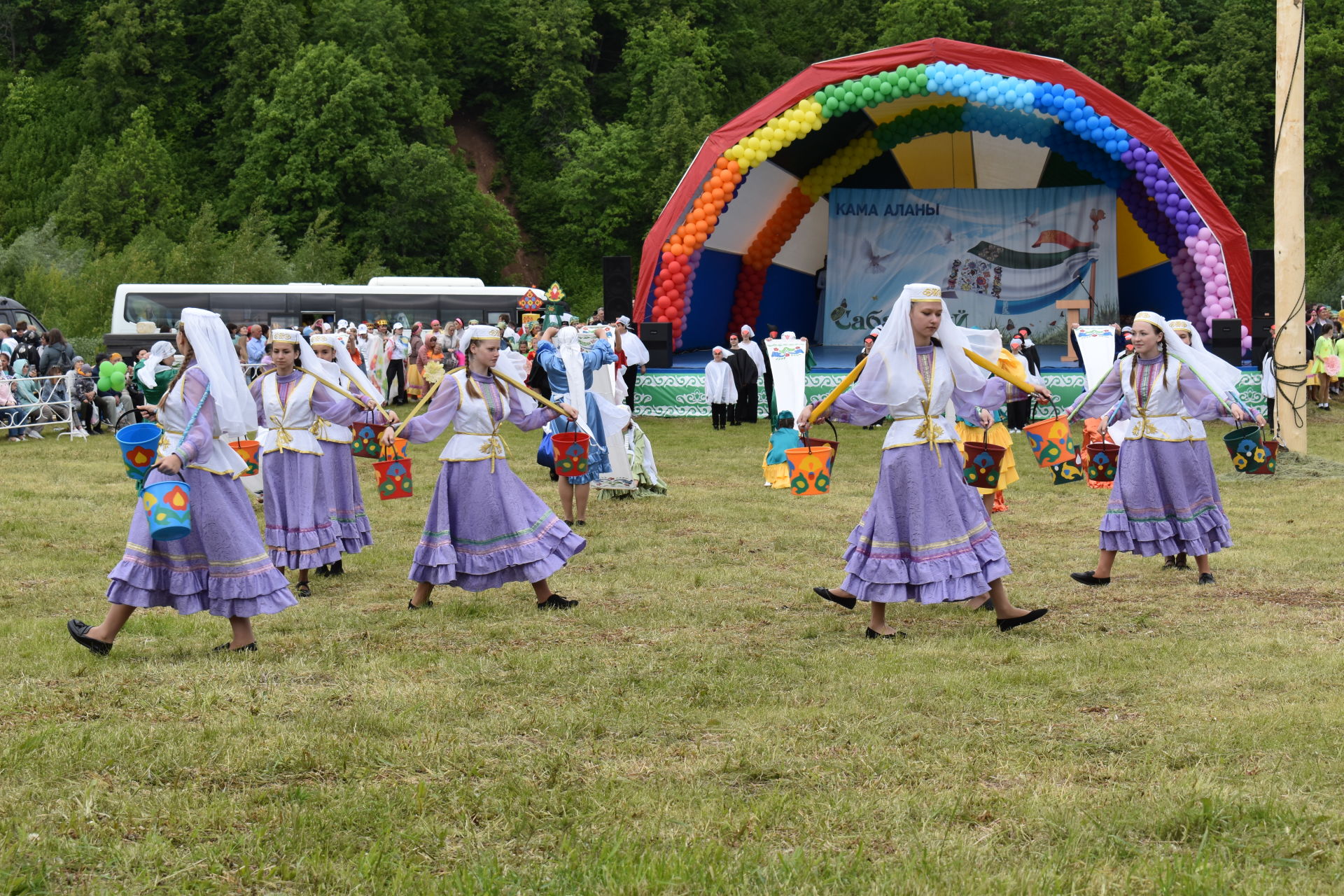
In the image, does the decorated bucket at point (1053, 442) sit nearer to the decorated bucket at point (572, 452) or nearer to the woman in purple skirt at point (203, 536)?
the decorated bucket at point (572, 452)

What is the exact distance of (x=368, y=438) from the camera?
918 centimetres

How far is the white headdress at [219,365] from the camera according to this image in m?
6.95

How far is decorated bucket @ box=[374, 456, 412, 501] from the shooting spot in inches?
341

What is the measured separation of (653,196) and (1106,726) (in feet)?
149

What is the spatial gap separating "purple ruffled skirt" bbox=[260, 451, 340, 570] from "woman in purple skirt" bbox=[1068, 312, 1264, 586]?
4.93m

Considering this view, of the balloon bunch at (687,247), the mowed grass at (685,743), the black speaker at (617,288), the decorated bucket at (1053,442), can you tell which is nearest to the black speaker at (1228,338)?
the balloon bunch at (687,247)

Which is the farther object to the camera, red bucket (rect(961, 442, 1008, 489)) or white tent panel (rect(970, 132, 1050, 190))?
white tent panel (rect(970, 132, 1050, 190))

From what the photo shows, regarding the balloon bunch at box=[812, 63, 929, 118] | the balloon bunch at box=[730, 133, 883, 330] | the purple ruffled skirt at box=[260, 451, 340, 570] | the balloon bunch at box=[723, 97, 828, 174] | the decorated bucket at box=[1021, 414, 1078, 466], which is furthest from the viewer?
the balloon bunch at box=[730, 133, 883, 330]

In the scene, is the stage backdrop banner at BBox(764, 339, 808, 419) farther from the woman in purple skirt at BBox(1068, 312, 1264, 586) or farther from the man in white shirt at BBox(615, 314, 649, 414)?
the woman in purple skirt at BBox(1068, 312, 1264, 586)

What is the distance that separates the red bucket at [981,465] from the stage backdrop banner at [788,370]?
333 inches

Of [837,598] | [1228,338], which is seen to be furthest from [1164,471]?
[1228,338]

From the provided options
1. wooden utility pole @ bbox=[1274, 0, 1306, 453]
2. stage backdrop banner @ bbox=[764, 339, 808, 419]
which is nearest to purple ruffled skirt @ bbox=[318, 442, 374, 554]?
stage backdrop banner @ bbox=[764, 339, 808, 419]

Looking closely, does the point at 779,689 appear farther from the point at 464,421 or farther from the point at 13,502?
the point at 13,502

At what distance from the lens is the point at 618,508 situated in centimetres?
1314
